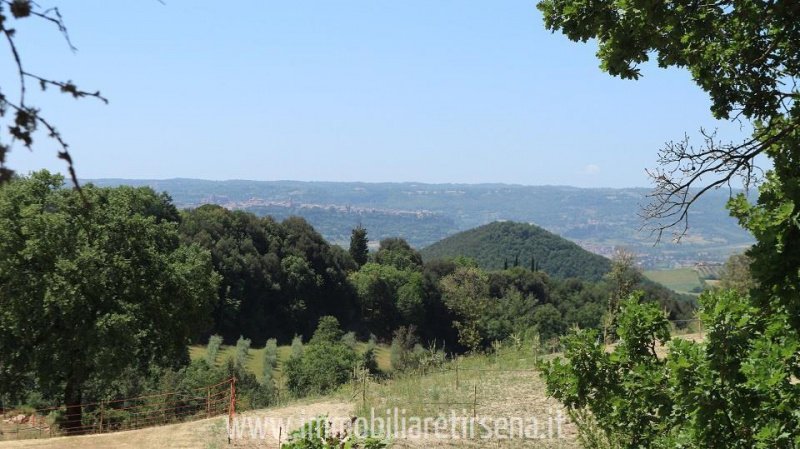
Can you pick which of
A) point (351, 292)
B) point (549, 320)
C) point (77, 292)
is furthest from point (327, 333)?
point (77, 292)

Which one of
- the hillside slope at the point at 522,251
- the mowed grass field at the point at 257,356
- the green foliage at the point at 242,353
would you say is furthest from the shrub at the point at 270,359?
the hillside slope at the point at 522,251

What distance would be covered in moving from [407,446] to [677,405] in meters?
8.44

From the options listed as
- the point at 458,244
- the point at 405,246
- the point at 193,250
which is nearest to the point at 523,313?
the point at 405,246

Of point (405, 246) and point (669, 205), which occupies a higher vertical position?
point (669, 205)

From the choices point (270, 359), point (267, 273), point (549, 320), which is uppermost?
point (267, 273)

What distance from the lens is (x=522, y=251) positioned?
17200cm

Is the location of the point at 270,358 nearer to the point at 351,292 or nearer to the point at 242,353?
the point at 242,353

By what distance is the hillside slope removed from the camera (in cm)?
16088

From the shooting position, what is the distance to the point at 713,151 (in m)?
6.84

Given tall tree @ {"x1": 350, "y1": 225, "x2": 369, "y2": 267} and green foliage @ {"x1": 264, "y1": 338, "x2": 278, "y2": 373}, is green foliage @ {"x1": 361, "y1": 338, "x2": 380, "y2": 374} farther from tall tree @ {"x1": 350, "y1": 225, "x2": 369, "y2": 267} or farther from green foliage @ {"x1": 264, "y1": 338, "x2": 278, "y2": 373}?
tall tree @ {"x1": 350, "y1": 225, "x2": 369, "y2": 267}

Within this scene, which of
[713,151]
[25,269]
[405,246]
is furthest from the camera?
[405,246]

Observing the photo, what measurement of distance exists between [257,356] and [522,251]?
362 feet

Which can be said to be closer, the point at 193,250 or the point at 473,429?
the point at 473,429

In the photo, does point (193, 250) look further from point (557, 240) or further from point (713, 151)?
point (557, 240)
